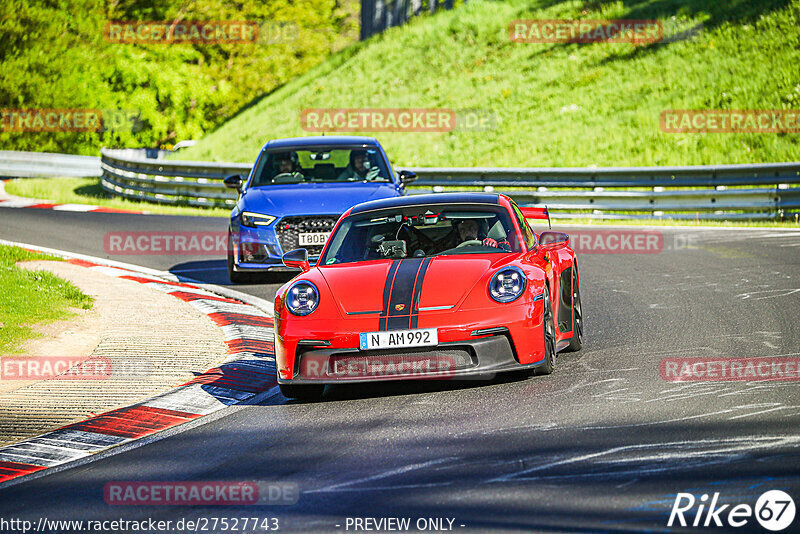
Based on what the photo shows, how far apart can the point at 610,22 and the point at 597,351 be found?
28103 mm

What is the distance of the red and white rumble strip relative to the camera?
6.23m

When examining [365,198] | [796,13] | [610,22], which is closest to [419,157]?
[610,22]

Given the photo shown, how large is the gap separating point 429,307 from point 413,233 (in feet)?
4.85

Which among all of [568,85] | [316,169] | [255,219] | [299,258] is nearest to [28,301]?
[255,219]

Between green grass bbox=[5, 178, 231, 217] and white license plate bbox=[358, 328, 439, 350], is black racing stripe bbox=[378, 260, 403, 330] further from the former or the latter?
green grass bbox=[5, 178, 231, 217]

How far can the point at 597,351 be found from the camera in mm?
8414

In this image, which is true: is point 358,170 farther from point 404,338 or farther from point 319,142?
point 404,338

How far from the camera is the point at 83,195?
29.5m

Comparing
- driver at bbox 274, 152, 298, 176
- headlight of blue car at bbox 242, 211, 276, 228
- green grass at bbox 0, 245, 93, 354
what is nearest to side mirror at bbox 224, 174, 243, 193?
driver at bbox 274, 152, 298, 176

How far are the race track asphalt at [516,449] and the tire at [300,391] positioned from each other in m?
0.08

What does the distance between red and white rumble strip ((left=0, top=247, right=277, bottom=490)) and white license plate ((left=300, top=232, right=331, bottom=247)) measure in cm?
170

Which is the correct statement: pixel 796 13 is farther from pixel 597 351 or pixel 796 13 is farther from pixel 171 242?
pixel 597 351

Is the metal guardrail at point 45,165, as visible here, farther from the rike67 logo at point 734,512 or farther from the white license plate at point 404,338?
the rike67 logo at point 734,512

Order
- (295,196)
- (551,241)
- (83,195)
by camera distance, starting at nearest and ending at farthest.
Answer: (551,241) → (295,196) → (83,195)
